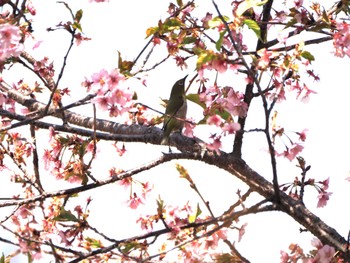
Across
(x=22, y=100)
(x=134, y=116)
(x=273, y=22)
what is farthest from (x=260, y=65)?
(x=22, y=100)

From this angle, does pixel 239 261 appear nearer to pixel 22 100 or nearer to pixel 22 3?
pixel 22 3

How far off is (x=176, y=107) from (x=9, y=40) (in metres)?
1.76

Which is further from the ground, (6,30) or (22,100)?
(22,100)

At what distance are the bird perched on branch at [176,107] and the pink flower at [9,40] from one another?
1.51 meters

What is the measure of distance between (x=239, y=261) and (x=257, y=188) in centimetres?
82

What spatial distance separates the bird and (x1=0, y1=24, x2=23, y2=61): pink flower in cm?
151

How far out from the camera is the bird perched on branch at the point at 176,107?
531cm

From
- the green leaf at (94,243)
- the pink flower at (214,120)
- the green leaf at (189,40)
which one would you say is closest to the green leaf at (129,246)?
the green leaf at (94,243)

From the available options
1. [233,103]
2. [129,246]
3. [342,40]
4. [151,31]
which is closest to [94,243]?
[129,246]

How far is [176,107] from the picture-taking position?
17.9 ft

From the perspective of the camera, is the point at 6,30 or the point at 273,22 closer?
the point at 6,30

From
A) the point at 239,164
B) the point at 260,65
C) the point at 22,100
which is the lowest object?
the point at 260,65

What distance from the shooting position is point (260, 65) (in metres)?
3.82

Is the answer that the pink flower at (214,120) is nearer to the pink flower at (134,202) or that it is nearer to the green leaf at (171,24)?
the green leaf at (171,24)
